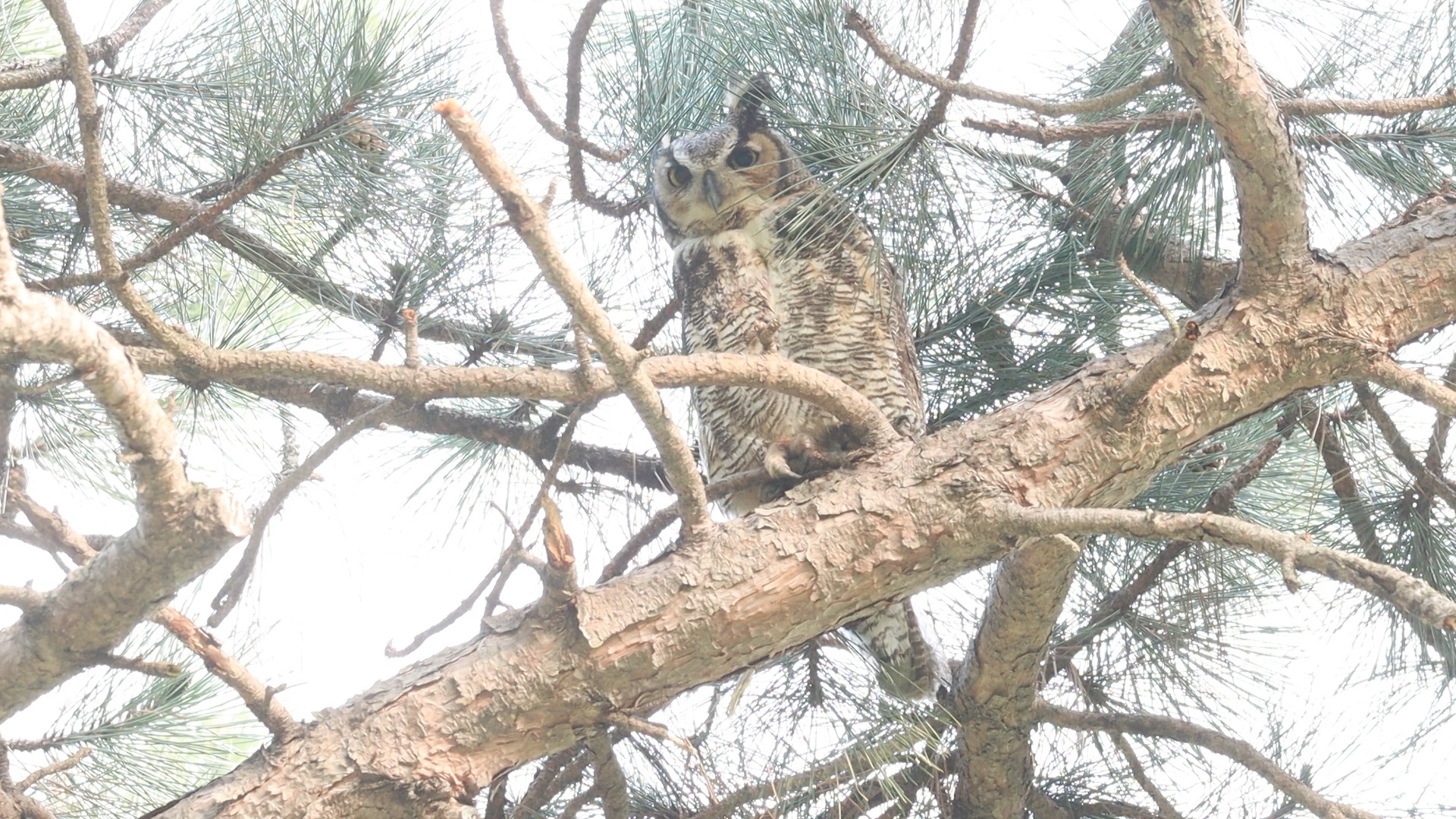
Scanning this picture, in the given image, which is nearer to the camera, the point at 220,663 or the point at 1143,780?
the point at 220,663

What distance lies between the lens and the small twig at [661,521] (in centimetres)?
166

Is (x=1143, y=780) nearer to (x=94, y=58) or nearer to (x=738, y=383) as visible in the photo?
(x=738, y=383)

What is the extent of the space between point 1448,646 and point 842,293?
3.54 feet

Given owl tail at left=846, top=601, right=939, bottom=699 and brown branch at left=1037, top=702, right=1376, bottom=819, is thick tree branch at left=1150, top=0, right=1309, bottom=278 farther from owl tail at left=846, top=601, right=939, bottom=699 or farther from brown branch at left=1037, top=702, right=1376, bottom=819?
owl tail at left=846, top=601, right=939, bottom=699

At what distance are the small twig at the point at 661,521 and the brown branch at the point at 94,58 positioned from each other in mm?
899

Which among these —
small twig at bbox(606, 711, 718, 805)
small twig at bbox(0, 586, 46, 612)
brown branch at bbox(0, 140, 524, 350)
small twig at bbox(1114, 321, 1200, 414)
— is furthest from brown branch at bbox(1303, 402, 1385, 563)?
small twig at bbox(0, 586, 46, 612)

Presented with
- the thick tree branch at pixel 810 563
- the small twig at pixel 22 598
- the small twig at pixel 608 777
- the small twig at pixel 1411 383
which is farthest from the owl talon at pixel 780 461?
the small twig at pixel 22 598

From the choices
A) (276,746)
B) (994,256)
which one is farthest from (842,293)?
(276,746)

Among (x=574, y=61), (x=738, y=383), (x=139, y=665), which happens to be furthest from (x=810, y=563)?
(x=574, y=61)

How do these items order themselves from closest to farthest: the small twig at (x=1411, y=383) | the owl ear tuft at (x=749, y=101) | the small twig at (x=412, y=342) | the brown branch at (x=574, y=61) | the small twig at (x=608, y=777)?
1. the small twig at (x=412, y=342)
2. the small twig at (x=1411, y=383)
3. the small twig at (x=608, y=777)
4. the brown branch at (x=574, y=61)
5. the owl ear tuft at (x=749, y=101)

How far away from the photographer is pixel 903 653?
1.76 meters

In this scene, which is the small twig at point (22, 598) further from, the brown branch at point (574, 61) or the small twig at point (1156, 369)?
the small twig at point (1156, 369)

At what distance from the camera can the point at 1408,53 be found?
1614 millimetres

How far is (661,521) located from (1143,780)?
2.55 feet
